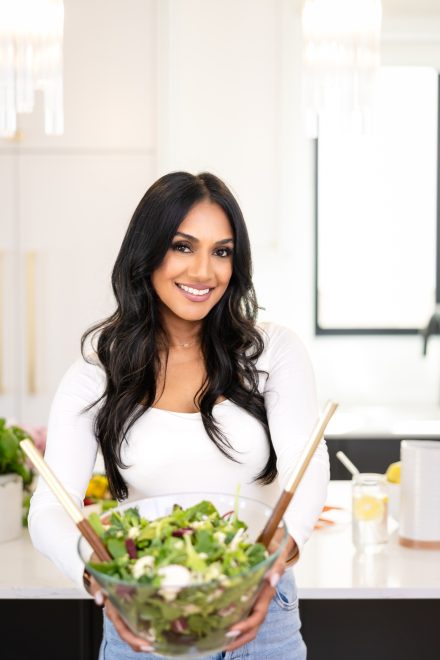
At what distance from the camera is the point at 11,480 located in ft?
7.00

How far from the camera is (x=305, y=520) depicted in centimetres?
156

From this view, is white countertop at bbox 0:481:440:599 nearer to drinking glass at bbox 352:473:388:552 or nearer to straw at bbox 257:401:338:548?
drinking glass at bbox 352:473:388:552

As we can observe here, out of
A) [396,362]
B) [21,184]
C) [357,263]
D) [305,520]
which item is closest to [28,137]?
[21,184]

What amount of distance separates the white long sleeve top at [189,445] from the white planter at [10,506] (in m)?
0.47

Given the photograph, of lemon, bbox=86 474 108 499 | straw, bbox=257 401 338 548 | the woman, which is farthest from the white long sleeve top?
lemon, bbox=86 474 108 499

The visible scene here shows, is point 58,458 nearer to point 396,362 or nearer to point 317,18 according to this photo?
point 317,18

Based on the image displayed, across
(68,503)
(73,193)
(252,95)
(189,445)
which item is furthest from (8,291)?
(68,503)

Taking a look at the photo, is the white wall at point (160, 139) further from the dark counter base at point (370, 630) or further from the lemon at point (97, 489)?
the dark counter base at point (370, 630)

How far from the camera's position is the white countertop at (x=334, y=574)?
1828 mm

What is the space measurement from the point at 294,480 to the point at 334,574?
69 centimetres

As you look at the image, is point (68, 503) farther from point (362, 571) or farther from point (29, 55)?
point (29, 55)

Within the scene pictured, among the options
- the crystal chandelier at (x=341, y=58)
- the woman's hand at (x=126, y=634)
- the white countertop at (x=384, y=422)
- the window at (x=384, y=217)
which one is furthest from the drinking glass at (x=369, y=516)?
the window at (x=384, y=217)

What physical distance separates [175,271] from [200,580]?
0.75m

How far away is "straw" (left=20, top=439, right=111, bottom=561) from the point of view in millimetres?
1239
